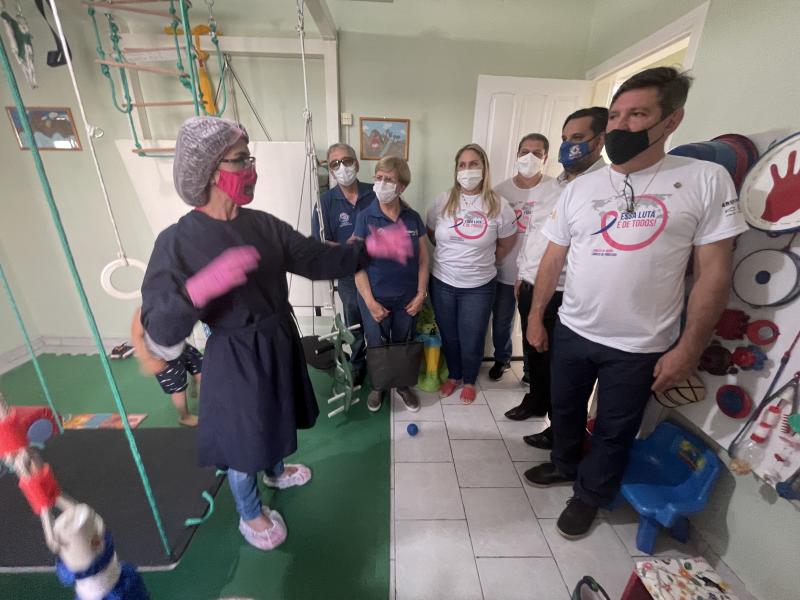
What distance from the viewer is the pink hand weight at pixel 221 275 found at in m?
0.91

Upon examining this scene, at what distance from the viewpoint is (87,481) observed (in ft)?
5.17

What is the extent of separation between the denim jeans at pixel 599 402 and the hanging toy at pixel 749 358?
0.99ft

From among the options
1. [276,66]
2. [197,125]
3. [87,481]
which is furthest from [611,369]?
[276,66]

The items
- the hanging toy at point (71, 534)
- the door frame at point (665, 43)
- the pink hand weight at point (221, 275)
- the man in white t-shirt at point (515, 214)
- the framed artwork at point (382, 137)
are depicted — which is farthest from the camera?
the framed artwork at point (382, 137)

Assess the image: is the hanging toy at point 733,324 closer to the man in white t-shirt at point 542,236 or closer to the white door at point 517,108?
the man in white t-shirt at point 542,236

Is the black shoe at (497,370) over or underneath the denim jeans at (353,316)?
underneath

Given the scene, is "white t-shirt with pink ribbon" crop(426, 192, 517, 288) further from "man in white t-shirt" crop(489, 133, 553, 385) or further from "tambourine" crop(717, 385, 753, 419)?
"tambourine" crop(717, 385, 753, 419)

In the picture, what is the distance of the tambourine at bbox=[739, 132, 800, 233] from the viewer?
1.08 m

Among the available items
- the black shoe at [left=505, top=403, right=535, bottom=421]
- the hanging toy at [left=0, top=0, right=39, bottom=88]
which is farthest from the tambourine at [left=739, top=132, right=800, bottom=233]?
the hanging toy at [left=0, top=0, right=39, bottom=88]

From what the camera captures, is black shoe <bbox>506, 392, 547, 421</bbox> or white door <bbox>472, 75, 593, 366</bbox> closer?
black shoe <bbox>506, 392, 547, 421</bbox>

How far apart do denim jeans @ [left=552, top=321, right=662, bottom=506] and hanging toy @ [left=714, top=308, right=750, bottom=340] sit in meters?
0.31

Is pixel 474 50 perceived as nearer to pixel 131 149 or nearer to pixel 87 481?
pixel 131 149

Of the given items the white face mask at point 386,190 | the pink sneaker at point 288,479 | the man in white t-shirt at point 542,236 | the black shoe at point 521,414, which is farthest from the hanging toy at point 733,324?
the pink sneaker at point 288,479

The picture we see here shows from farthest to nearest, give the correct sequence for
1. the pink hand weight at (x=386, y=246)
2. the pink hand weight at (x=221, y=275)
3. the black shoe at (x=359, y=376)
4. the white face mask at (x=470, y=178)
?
the black shoe at (x=359, y=376), the white face mask at (x=470, y=178), the pink hand weight at (x=386, y=246), the pink hand weight at (x=221, y=275)
